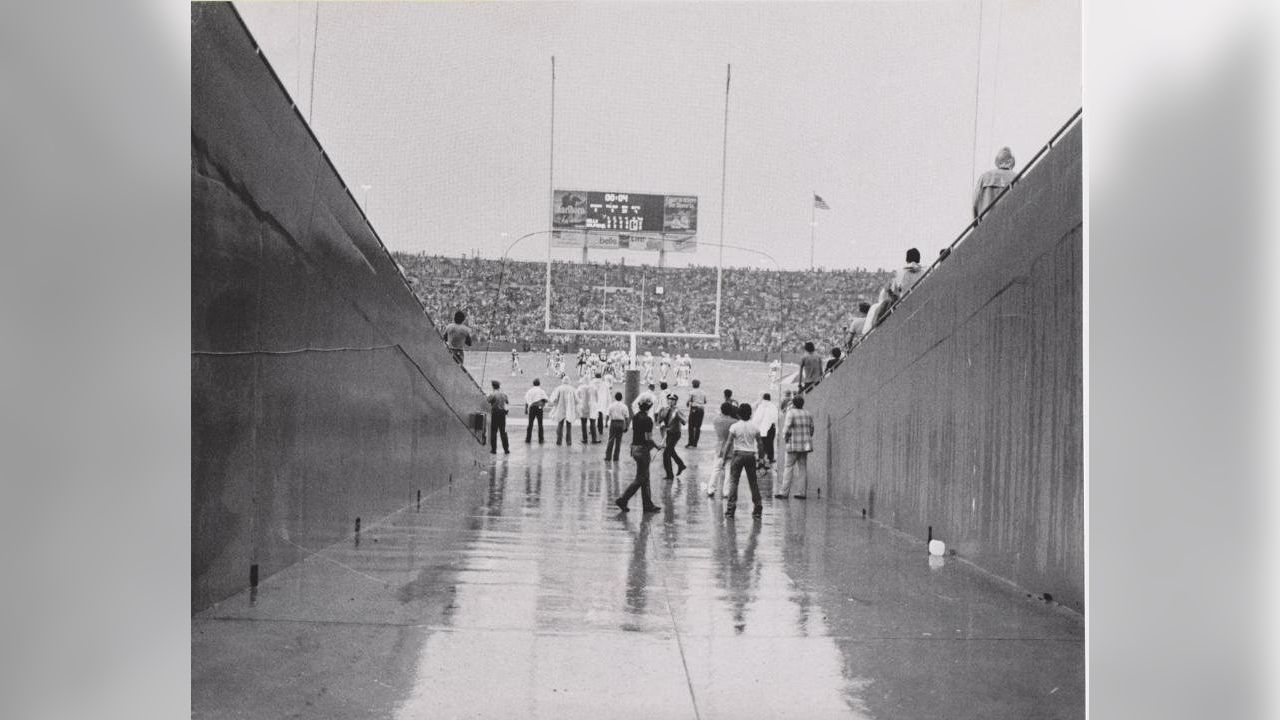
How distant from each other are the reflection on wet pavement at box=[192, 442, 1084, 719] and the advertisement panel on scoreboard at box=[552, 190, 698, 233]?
21809mm

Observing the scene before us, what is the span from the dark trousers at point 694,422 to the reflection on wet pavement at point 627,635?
13.1 meters

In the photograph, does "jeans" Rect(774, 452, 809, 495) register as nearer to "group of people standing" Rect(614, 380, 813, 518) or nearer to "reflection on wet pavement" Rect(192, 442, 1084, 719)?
"group of people standing" Rect(614, 380, 813, 518)

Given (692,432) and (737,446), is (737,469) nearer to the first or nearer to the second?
(737,446)

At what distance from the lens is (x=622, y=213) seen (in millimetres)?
30938

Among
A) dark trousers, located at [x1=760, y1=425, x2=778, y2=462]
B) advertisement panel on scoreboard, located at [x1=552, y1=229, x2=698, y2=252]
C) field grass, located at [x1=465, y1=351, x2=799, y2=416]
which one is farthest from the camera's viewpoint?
field grass, located at [x1=465, y1=351, x2=799, y2=416]

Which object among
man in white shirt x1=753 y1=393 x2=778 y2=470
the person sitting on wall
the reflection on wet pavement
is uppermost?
the person sitting on wall

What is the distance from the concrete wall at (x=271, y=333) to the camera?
558 centimetres

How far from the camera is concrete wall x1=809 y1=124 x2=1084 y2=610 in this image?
630cm

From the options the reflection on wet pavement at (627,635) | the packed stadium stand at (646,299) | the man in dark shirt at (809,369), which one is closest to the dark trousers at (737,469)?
the reflection on wet pavement at (627,635)

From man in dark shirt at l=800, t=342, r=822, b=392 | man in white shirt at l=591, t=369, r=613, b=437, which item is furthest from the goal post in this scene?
man in dark shirt at l=800, t=342, r=822, b=392
